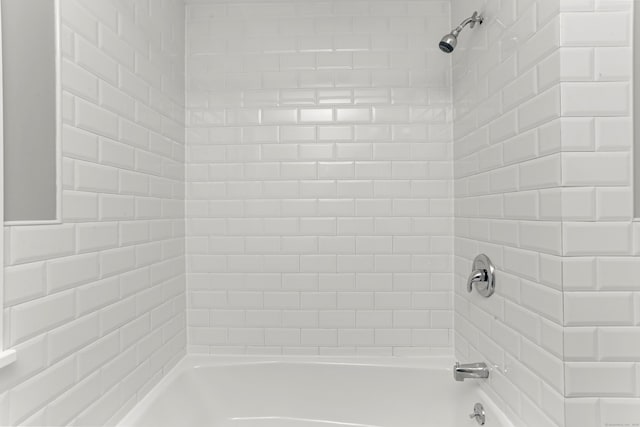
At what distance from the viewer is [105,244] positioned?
1.24 metres

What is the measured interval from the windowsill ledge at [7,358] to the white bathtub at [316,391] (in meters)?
0.98

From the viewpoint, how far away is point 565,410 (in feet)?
3.17

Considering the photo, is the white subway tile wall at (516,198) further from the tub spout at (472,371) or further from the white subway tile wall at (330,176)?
the white subway tile wall at (330,176)

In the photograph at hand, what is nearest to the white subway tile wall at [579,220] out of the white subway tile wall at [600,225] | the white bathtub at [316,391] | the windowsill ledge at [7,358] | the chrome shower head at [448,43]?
the white subway tile wall at [600,225]

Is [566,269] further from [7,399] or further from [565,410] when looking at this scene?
[7,399]

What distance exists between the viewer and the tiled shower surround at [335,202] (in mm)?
966

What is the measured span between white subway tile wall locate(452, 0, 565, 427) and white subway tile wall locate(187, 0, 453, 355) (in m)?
0.22

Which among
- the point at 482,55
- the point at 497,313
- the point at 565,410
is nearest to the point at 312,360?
the point at 497,313

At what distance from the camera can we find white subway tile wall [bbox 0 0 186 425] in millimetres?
925

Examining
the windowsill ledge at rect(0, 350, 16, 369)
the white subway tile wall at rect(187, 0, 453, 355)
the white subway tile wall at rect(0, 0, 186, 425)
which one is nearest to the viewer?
the windowsill ledge at rect(0, 350, 16, 369)

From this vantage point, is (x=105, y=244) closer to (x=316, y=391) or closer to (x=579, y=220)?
(x=316, y=391)

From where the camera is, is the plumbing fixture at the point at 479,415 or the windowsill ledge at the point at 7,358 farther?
the plumbing fixture at the point at 479,415

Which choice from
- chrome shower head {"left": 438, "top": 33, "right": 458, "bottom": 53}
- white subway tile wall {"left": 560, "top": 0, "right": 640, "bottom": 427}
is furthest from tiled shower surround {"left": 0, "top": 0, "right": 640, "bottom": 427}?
chrome shower head {"left": 438, "top": 33, "right": 458, "bottom": 53}

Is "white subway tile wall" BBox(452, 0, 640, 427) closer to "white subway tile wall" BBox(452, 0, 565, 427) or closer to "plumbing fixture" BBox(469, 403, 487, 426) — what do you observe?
"white subway tile wall" BBox(452, 0, 565, 427)
